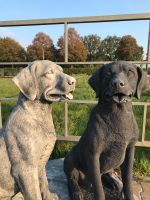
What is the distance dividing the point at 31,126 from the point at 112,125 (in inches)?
27.6

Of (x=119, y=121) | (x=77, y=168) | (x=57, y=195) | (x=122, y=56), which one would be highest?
(x=122, y=56)

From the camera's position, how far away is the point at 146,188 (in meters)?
3.29

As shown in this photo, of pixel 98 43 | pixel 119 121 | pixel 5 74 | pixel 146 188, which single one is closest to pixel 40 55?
pixel 5 74

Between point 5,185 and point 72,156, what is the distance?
763 mm

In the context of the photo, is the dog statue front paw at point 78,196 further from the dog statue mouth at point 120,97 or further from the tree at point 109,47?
the tree at point 109,47

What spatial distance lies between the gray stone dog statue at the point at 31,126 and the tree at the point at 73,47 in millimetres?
1710

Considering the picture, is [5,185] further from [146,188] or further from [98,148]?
[146,188]

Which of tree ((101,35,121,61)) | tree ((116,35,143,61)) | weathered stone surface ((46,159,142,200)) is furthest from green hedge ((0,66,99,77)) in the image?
weathered stone surface ((46,159,142,200))

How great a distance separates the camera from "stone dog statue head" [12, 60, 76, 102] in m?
1.83

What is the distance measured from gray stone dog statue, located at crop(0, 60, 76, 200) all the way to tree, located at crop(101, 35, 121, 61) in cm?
181

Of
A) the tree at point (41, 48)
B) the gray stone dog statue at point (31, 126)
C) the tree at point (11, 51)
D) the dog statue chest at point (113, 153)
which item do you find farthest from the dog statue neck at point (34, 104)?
the tree at point (11, 51)

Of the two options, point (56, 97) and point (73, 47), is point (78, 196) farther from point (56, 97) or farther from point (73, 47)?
point (73, 47)

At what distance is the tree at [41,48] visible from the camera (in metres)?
3.56

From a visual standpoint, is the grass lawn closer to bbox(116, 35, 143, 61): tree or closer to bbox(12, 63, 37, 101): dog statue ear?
bbox(116, 35, 143, 61): tree
